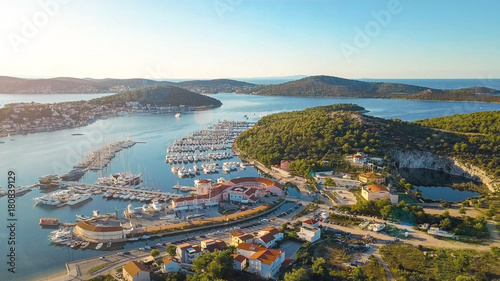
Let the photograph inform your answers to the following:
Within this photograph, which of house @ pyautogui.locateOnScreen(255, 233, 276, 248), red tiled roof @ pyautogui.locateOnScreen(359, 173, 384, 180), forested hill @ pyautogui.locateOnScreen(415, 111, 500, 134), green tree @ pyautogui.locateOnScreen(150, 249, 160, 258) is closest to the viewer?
green tree @ pyautogui.locateOnScreen(150, 249, 160, 258)

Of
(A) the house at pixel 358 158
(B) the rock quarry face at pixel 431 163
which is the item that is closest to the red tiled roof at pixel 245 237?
(A) the house at pixel 358 158

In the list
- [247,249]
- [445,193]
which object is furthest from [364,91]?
[247,249]

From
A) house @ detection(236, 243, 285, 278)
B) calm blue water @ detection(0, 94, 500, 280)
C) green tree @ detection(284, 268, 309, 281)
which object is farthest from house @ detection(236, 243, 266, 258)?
calm blue water @ detection(0, 94, 500, 280)

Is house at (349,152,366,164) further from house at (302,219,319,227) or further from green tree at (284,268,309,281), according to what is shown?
green tree at (284,268,309,281)

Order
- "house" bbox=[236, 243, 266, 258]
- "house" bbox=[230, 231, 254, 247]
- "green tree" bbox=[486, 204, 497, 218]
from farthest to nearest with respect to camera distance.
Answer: "green tree" bbox=[486, 204, 497, 218] < "house" bbox=[230, 231, 254, 247] < "house" bbox=[236, 243, 266, 258]

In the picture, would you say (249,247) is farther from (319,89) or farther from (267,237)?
(319,89)

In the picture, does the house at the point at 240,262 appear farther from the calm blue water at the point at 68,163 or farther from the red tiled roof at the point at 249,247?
the calm blue water at the point at 68,163
